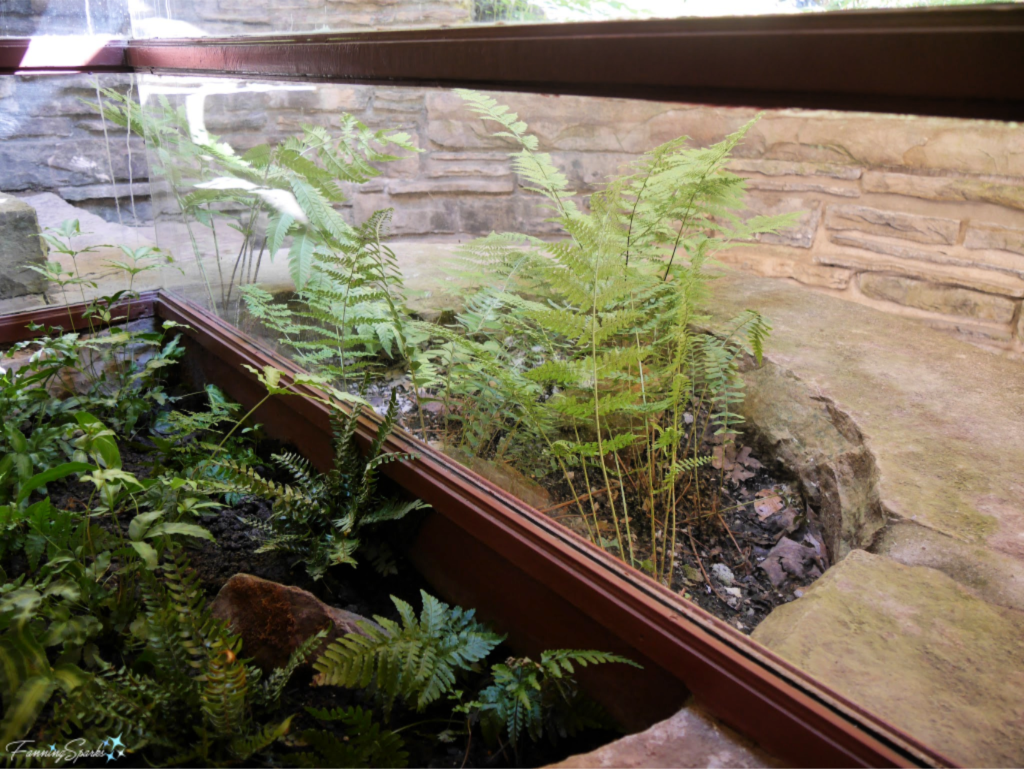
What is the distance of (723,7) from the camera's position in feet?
2.48

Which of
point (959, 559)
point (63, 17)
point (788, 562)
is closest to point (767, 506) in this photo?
point (788, 562)

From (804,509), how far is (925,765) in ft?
2.35

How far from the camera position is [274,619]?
1240mm

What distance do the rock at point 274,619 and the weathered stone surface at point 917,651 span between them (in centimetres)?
80

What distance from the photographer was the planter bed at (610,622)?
83 cm

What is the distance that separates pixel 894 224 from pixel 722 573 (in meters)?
1.31

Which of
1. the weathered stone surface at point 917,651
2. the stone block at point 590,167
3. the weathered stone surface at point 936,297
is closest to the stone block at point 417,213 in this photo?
the stone block at point 590,167

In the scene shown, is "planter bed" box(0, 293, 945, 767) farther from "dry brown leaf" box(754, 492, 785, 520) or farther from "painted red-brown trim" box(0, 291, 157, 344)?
"painted red-brown trim" box(0, 291, 157, 344)

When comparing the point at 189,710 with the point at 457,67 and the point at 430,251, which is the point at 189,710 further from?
the point at 430,251

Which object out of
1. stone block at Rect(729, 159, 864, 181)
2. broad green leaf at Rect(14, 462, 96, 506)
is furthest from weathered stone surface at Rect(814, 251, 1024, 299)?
broad green leaf at Rect(14, 462, 96, 506)

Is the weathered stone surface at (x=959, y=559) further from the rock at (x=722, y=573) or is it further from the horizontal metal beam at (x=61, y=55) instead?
the horizontal metal beam at (x=61, y=55)

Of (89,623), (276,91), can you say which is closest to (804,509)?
(89,623)

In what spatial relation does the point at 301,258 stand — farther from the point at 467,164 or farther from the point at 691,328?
the point at 691,328

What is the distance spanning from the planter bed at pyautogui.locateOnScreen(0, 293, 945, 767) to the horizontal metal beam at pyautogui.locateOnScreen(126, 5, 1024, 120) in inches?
28.9
